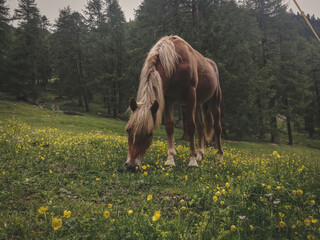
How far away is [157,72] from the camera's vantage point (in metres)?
5.05

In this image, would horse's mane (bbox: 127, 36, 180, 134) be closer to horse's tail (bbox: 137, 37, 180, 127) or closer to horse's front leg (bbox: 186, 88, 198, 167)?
horse's tail (bbox: 137, 37, 180, 127)

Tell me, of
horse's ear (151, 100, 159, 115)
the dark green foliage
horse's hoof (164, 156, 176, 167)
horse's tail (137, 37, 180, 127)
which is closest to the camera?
horse's ear (151, 100, 159, 115)

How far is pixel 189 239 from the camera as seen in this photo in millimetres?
2168

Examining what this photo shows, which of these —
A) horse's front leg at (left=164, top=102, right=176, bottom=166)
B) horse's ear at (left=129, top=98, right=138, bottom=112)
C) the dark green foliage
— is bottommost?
horse's front leg at (left=164, top=102, right=176, bottom=166)

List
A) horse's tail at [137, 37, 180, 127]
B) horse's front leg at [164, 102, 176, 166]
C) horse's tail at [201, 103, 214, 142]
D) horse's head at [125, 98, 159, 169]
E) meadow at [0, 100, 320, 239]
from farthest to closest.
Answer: horse's tail at [201, 103, 214, 142]
horse's front leg at [164, 102, 176, 166]
horse's tail at [137, 37, 180, 127]
horse's head at [125, 98, 159, 169]
meadow at [0, 100, 320, 239]

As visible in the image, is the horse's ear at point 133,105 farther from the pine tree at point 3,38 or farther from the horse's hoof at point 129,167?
the pine tree at point 3,38

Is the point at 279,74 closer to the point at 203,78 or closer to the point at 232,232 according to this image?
the point at 203,78

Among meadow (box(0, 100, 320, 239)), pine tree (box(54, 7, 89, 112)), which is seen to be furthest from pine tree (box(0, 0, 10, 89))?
meadow (box(0, 100, 320, 239))

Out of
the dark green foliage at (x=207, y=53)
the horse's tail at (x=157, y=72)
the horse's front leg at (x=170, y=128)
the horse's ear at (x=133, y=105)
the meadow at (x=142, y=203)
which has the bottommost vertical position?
the meadow at (x=142, y=203)

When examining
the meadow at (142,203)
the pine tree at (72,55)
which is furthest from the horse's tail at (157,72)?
the pine tree at (72,55)

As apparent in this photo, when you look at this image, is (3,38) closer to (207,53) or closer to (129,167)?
(207,53)

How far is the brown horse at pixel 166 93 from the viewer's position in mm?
4539

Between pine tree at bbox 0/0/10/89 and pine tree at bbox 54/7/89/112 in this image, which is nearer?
pine tree at bbox 0/0/10/89

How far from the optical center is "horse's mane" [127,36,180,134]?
4.48 m
